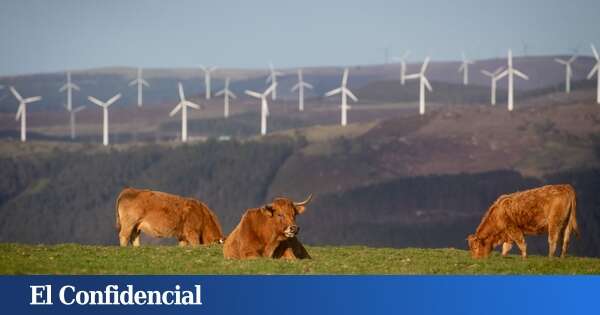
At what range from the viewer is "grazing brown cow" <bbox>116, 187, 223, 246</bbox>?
38844 mm

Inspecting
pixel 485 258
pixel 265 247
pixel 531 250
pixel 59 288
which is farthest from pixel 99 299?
pixel 531 250

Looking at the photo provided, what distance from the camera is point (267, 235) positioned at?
112 ft

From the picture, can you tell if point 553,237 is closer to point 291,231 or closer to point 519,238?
point 519,238

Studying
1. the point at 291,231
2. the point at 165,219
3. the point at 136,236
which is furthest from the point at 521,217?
the point at 136,236

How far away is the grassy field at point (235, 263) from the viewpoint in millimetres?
31562

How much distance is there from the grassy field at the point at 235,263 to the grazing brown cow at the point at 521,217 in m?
0.50

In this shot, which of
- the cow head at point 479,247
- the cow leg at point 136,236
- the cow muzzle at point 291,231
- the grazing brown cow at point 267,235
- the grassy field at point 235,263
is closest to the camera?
the grassy field at point 235,263

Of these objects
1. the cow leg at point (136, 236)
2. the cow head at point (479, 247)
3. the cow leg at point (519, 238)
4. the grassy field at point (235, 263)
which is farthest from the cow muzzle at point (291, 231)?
the cow leg at point (136, 236)

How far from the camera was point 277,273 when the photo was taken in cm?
3083

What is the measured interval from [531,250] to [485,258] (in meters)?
114

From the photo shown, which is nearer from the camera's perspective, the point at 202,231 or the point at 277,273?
the point at 277,273

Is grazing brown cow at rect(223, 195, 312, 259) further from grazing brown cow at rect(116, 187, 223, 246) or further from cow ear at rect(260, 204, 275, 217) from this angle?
grazing brown cow at rect(116, 187, 223, 246)

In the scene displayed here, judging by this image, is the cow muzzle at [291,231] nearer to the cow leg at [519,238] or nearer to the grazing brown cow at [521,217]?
the grazing brown cow at [521,217]

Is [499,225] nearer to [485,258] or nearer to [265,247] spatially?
[485,258]
